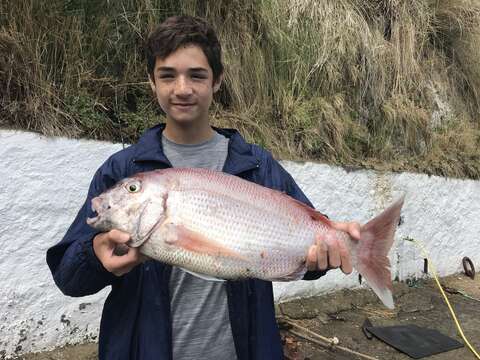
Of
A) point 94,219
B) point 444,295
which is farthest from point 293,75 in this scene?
point 94,219

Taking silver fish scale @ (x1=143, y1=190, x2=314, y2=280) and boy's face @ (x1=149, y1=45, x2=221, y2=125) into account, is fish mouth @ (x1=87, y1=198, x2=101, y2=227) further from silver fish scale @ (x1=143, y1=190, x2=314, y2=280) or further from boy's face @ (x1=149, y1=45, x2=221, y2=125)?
boy's face @ (x1=149, y1=45, x2=221, y2=125)

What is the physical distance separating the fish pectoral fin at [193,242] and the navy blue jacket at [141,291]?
0.27 meters

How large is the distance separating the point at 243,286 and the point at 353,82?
205 inches

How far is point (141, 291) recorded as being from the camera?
1.92m

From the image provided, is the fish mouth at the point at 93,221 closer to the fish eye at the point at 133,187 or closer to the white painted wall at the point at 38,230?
the fish eye at the point at 133,187

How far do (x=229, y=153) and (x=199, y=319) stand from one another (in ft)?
2.32

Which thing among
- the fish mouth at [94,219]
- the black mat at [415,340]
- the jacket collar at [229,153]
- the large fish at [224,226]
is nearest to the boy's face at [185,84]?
the jacket collar at [229,153]

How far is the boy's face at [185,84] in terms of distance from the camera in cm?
200

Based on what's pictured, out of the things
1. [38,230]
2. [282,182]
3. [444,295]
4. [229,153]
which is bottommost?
[444,295]

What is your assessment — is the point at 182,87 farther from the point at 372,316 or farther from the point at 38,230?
the point at 372,316

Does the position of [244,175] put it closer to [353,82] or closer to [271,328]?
[271,328]

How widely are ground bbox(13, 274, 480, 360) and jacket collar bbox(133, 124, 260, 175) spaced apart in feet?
7.58

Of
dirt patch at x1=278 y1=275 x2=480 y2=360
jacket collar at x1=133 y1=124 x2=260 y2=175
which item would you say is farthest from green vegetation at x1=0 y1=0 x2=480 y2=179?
jacket collar at x1=133 y1=124 x2=260 y2=175

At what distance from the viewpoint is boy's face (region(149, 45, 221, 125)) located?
1998mm
